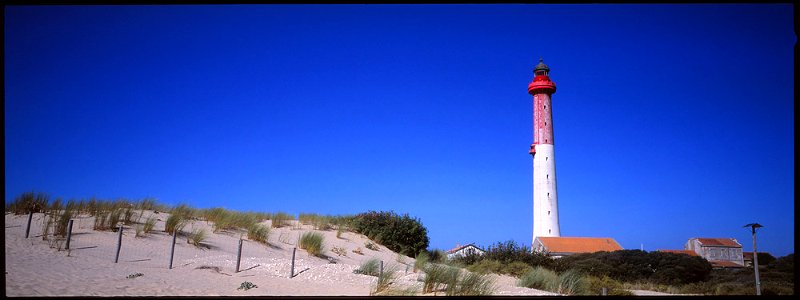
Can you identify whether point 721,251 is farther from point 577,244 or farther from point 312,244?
point 312,244

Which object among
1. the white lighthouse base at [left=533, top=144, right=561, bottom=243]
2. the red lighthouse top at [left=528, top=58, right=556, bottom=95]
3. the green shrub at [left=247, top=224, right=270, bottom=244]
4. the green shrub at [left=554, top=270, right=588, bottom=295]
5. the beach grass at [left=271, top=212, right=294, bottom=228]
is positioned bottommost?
the green shrub at [left=554, top=270, right=588, bottom=295]

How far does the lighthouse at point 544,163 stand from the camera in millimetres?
41844

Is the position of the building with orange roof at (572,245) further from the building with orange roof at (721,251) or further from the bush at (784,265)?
the bush at (784,265)

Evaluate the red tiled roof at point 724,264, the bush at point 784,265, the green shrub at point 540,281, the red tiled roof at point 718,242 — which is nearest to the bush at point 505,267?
the green shrub at point 540,281

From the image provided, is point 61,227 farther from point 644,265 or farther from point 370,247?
point 644,265

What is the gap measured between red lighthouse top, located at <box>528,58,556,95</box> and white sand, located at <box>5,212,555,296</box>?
2716cm

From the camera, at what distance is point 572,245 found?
3953 centimetres

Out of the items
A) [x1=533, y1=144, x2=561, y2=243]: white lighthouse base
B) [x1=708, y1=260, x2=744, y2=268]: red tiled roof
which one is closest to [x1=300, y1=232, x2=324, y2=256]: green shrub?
[x1=533, y1=144, x2=561, y2=243]: white lighthouse base

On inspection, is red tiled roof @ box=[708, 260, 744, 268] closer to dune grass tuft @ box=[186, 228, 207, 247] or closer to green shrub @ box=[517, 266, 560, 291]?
green shrub @ box=[517, 266, 560, 291]

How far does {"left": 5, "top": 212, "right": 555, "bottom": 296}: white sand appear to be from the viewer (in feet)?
36.1

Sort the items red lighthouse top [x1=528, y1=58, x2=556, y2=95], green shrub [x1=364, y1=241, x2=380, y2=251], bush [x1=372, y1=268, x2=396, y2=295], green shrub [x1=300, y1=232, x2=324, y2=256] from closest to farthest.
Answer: bush [x1=372, y1=268, x2=396, y2=295] < green shrub [x1=300, y1=232, x2=324, y2=256] < green shrub [x1=364, y1=241, x2=380, y2=251] < red lighthouse top [x1=528, y1=58, x2=556, y2=95]

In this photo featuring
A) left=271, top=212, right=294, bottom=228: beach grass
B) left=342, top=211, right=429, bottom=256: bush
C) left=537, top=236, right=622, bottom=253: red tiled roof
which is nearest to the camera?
left=271, top=212, right=294, bottom=228: beach grass

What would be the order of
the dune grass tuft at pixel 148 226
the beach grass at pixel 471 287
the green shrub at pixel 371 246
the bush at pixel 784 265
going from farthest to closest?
the bush at pixel 784 265
the green shrub at pixel 371 246
the dune grass tuft at pixel 148 226
the beach grass at pixel 471 287

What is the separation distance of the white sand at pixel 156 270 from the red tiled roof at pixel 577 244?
1978 centimetres
